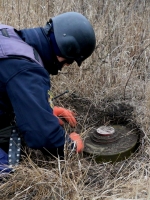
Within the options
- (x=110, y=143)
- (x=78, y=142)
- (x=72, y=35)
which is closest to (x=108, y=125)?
(x=110, y=143)

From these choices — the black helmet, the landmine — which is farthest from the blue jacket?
the landmine

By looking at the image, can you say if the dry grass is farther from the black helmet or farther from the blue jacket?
the black helmet

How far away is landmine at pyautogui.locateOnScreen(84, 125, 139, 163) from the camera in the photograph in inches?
111

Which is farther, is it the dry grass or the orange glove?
the orange glove

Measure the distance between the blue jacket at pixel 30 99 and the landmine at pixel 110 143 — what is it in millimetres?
563

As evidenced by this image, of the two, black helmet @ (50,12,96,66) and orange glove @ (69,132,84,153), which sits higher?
black helmet @ (50,12,96,66)

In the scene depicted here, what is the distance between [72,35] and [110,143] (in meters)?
1.03

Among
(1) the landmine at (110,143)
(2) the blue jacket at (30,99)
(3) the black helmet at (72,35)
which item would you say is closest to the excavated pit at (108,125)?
(1) the landmine at (110,143)

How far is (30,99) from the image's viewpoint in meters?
2.22

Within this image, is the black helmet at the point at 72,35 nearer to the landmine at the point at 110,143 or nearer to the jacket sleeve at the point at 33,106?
the jacket sleeve at the point at 33,106

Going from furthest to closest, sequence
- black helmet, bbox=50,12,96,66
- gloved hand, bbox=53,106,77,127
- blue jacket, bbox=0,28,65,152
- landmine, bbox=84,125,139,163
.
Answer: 1. gloved hand, bbox=53,106,77,127
2. landmine, bbox=84,125,139,163
3. black helmet, bbox=50,12,96,66
4. blue jacket, bbox=0,28,65,152

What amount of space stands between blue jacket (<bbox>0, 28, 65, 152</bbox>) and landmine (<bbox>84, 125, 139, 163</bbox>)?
1.85 ft

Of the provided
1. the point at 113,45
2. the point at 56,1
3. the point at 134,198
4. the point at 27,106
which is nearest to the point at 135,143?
the point at 134,198

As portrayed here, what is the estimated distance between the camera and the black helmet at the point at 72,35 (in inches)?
101
